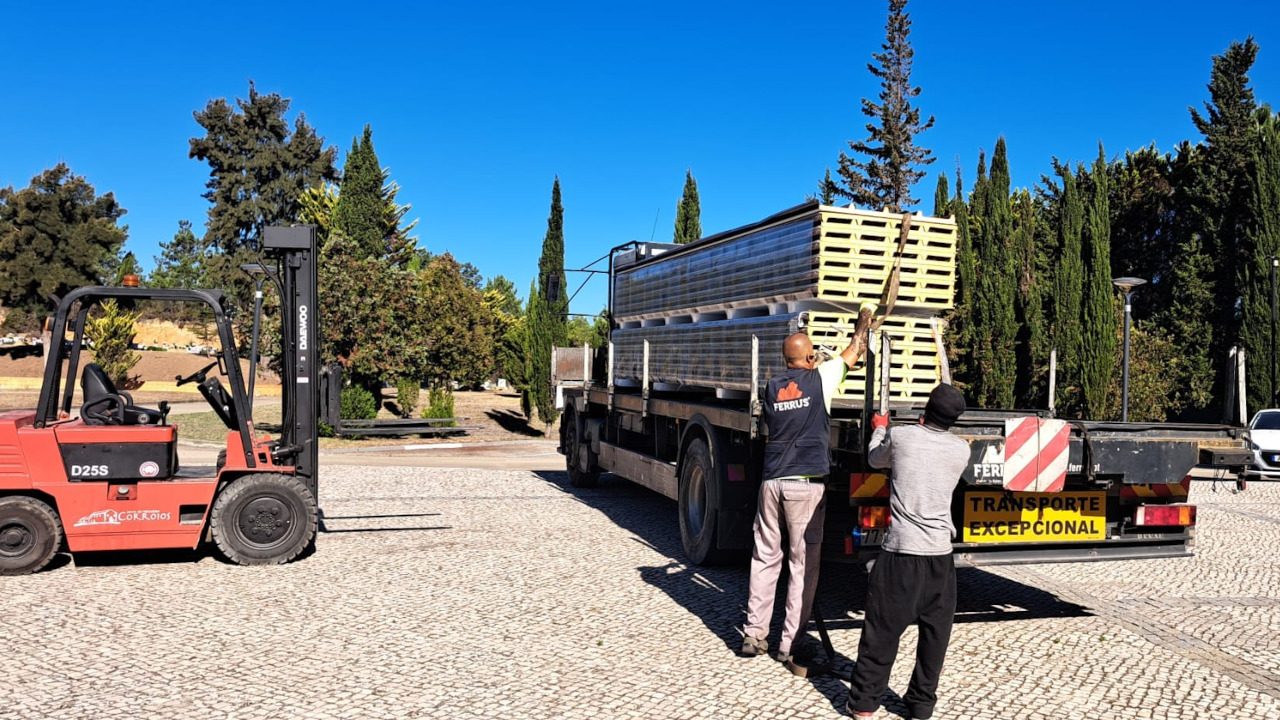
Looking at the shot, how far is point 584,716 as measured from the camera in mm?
4453

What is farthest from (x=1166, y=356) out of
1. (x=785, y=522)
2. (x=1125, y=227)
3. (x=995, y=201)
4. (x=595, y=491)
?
(x=785, y=522)

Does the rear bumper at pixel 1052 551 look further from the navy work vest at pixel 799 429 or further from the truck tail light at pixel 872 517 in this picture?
the navy work vest at pixel 799 429

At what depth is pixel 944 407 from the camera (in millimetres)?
4449

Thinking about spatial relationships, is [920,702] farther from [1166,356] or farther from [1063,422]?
[1166,356]

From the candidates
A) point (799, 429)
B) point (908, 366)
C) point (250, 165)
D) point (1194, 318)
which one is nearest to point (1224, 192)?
point (1194, 318)

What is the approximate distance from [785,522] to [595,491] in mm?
8167

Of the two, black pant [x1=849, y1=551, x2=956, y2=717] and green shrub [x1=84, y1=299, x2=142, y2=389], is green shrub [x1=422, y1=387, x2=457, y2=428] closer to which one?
green shrub [x1=84, y1=299, x2=142, y2=389]

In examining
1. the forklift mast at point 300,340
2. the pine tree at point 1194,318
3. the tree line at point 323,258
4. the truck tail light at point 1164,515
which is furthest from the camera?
the pine tree at point 1194,318

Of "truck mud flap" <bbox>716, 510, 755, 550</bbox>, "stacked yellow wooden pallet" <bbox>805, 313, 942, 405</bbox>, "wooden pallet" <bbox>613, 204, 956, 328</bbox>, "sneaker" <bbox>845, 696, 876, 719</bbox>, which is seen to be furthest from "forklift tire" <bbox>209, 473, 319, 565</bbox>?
"sneaker" <bbox>845, 696, 876, 719</bbox>

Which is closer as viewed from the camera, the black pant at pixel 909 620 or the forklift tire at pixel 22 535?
the black pant at pixel 909 620

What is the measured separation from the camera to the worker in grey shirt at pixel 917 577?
14.1 feet

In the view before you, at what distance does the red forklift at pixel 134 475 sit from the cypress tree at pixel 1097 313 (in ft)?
73.1

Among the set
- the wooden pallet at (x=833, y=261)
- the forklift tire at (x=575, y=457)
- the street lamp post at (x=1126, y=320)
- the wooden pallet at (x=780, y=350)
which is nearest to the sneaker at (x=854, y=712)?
the wooden pallet at (x=780, y=350)

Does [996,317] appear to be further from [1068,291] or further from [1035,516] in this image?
[1035,516]
